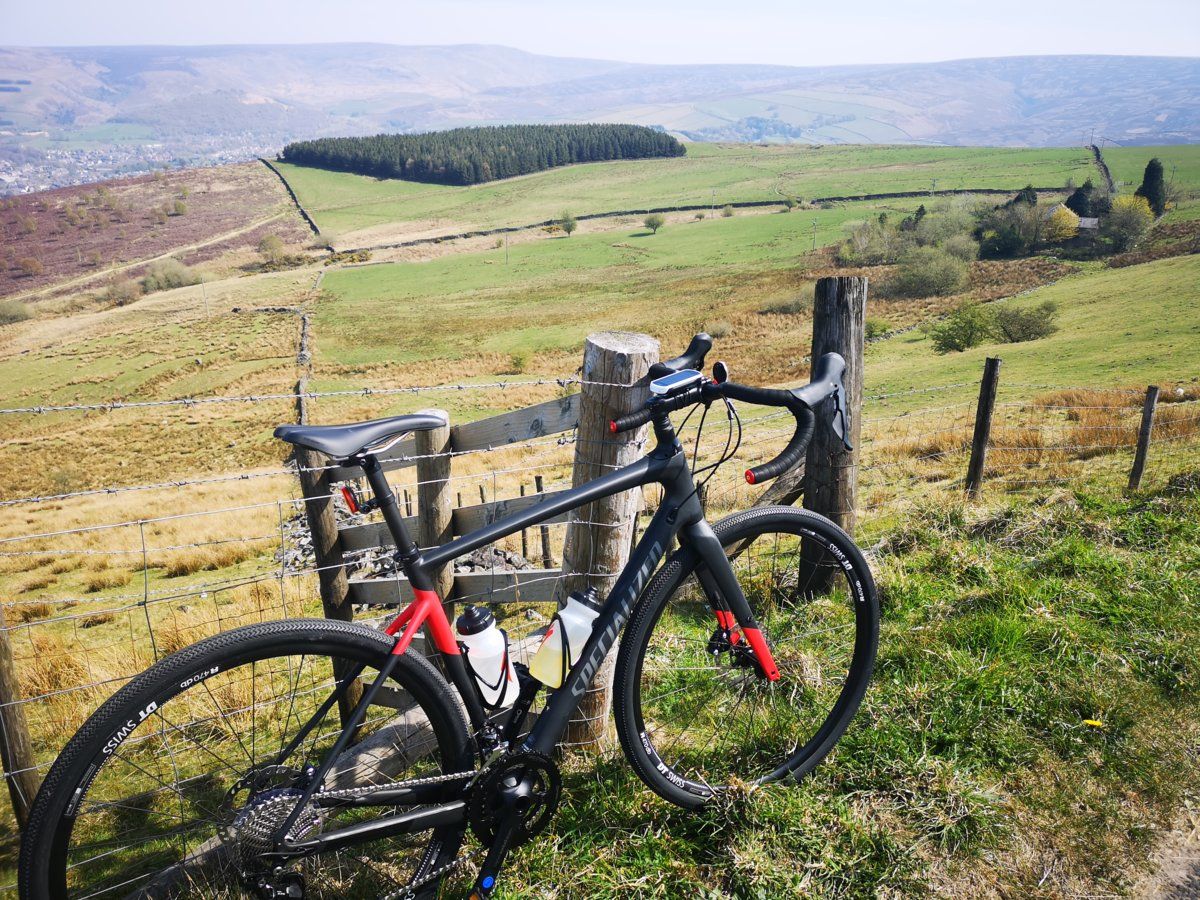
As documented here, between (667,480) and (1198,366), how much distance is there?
32501 millimetres

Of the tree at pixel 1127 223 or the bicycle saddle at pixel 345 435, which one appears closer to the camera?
the bicycle saddle at pixel 345 435

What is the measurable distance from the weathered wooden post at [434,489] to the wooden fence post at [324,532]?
1.56 feet

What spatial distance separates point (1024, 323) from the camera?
153 ft

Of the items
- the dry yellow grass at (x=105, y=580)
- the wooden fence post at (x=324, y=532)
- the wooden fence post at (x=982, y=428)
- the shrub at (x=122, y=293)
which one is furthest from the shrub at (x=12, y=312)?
the wooden fence post at (x=982, y=428)

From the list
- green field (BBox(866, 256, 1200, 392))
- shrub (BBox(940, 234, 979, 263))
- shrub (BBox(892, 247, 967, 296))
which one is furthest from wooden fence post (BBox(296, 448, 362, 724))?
shrub (BBox(940, 234, 979, 263))

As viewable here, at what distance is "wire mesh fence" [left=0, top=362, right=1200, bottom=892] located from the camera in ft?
19.7

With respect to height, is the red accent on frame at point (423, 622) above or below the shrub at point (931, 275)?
above

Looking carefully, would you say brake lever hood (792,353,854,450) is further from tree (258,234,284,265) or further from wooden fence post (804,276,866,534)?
tree (258,234,284,265)

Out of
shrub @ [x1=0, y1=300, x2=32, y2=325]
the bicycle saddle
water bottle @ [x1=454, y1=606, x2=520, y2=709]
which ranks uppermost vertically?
the bicycle saddle

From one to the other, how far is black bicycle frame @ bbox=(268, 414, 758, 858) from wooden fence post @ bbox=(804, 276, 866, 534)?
1990 mm

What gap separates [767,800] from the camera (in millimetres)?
3104

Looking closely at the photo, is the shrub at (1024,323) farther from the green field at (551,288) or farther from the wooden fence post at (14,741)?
the wooden fence post at (14,741)

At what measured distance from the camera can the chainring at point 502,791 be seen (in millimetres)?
2715

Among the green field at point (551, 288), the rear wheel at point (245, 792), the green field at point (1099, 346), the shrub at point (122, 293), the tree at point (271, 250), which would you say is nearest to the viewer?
the rear wheel at point (245, 792)
